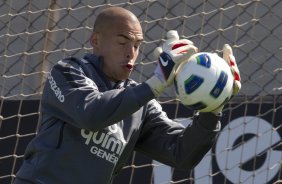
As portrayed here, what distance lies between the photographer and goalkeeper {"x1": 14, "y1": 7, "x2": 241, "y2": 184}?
239cm

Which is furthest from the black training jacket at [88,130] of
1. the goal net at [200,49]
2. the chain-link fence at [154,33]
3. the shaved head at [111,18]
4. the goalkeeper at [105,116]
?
the chain-link fence at [154,33]

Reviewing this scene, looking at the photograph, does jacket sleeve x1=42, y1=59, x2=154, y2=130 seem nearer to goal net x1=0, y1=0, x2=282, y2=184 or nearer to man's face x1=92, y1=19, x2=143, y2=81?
man's face x1=92, y1=19, x2=143, y2=81

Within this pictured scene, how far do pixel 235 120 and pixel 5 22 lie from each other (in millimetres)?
1557

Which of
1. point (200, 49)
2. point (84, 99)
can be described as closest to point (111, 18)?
point (84, 99)

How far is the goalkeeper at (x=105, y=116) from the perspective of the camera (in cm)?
239

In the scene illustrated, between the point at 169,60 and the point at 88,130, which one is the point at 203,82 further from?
the point at 88,130

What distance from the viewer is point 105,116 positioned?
2.39 m

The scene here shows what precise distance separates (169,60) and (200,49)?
→ 216 centimetres

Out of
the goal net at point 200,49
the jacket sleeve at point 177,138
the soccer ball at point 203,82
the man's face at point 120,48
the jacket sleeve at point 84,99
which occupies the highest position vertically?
the soccer ball at point 203,82

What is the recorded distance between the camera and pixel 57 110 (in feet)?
8.38

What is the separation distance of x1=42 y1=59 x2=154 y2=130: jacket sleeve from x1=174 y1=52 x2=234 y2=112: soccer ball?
97mm

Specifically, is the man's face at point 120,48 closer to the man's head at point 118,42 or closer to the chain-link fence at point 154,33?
the man's head at point 118,42

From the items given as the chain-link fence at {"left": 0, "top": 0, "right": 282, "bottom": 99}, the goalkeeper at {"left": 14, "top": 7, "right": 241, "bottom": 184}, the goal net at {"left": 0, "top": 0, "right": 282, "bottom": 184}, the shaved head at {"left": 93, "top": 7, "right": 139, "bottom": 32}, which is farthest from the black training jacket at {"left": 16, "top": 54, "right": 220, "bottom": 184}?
the chain-link fence at {"left": 0, "top": 0, "right": 282, "bottom": 99}

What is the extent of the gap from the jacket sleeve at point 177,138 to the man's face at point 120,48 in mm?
216
